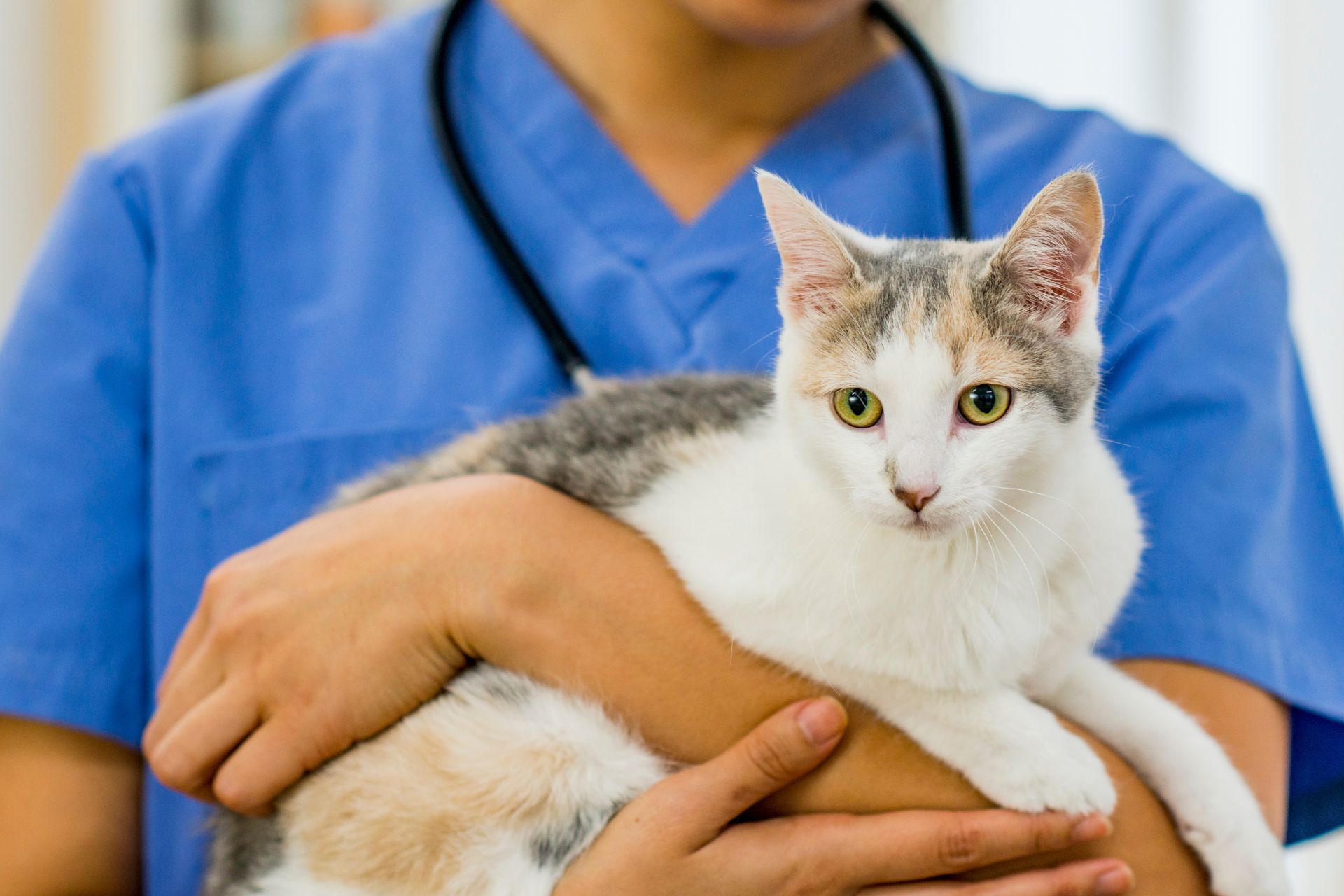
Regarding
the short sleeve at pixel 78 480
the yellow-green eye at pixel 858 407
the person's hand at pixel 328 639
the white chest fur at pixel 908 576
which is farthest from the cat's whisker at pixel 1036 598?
the short sleeve at pixel 78 480

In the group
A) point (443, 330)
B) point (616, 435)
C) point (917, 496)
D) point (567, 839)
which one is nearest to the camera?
point (917, 496)

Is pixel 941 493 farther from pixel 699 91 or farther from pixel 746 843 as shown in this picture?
pixel 699 91

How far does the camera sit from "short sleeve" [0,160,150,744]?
0.90 meters

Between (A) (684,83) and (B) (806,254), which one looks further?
(A) (684,83)

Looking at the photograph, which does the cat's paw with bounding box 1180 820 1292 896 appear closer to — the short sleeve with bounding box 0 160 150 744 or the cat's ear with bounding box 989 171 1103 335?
the cat's ear with bounding box 989 171 1103 335

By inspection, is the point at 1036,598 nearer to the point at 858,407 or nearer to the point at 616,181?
the point at 858,407

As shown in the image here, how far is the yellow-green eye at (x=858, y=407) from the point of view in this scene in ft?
2.24

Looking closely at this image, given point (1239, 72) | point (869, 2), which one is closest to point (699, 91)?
point (869, 2)

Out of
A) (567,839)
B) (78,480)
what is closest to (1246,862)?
(567,839)

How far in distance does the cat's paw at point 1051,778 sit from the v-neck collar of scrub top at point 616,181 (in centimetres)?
50

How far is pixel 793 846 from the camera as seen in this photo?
0.71 meters

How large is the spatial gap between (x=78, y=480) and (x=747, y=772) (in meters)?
0.64

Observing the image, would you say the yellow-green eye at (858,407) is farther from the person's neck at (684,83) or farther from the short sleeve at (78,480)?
the short sleeve at (78,480)

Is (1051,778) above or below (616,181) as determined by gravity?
below
